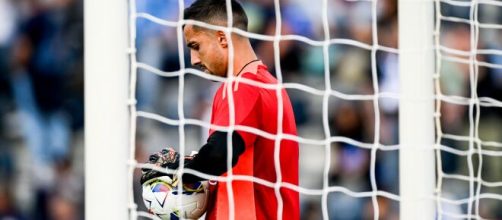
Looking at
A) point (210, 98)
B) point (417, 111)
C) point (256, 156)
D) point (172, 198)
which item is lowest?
point (172, 198)

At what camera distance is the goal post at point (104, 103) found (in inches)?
91.0

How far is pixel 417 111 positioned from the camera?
2.58 metres

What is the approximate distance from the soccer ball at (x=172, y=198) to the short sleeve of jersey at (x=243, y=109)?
0.21m

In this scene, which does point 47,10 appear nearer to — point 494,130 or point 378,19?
point 378,19

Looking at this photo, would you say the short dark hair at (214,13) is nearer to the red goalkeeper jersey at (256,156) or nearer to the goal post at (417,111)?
the red goalkeeper jersey at (256,156)

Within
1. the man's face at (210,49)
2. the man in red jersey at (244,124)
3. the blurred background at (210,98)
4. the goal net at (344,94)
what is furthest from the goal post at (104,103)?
the blurred background at (210,98)

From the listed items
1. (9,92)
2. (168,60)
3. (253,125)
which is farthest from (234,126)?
(9,92)

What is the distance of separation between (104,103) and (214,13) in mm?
599

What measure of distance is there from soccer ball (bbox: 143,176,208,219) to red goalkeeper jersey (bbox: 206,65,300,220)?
1.6 inches

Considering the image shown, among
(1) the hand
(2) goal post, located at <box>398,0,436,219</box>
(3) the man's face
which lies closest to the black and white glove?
(1) the hand

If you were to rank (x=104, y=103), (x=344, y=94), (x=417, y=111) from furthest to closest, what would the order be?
1. (x=344, y=94)
2. (x=417, y=111)
3. (x=104, y=103)

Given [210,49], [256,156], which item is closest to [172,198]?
[256,156]

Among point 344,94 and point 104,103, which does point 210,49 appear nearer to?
point 104,103

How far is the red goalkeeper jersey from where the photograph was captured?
2.70 metres
